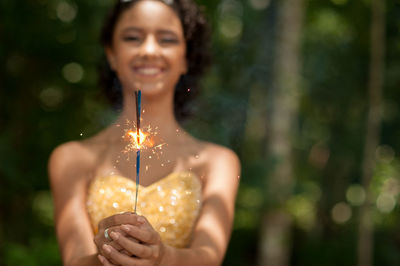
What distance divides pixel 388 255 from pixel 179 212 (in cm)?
656

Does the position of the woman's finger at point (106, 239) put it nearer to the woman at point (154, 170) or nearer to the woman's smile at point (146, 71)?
the woman at point (154, 170)

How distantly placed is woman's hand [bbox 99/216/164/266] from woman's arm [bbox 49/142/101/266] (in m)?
0.27

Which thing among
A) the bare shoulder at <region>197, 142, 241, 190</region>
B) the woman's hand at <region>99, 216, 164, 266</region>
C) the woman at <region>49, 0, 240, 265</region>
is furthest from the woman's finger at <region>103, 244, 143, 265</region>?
the bare shoulder at <region>197, 142, 241, 190</region>

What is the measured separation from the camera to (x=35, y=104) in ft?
12.9

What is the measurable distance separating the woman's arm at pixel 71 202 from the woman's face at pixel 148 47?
27 centimetres

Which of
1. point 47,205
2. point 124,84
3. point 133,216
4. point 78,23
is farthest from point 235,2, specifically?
point 133,216

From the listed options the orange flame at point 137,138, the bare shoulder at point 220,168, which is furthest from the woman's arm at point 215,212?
the orange flame at point 137,138

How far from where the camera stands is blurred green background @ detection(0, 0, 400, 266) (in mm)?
3688

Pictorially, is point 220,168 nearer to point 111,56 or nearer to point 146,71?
point 146,71

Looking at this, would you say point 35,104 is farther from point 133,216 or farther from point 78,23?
point 133,216

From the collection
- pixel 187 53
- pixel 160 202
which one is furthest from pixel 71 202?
pixel 187 53

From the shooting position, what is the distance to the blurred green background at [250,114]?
3.69 meters

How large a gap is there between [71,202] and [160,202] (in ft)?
0.93

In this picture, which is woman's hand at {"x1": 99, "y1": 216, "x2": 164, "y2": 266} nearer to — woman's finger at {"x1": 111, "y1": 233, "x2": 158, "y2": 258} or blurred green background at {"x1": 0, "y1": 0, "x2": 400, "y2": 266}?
woman's finger at {"x1": 111, "y1": 233, "x2": 158, "y2": 258}
